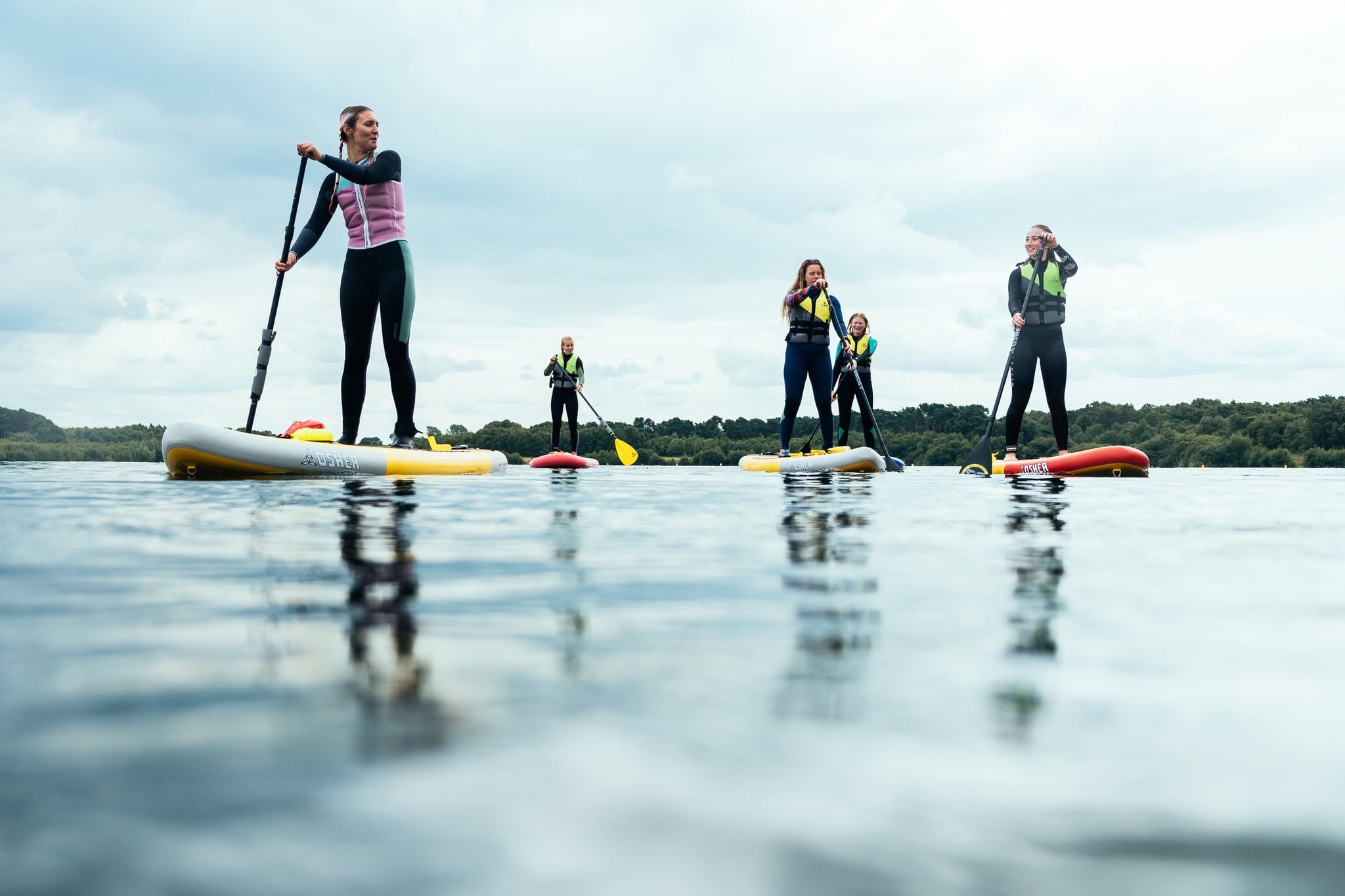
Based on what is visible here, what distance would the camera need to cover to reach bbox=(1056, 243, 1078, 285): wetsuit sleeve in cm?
1037

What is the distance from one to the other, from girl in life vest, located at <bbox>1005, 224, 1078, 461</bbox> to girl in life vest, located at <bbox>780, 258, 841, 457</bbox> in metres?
2.21

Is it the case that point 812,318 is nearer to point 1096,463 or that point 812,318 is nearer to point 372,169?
point 1096,463

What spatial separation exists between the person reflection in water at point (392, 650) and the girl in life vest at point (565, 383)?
1364 centimetres

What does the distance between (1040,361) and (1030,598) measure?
903 cm

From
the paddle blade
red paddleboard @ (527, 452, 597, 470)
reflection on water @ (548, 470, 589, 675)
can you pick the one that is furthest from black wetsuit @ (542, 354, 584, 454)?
reflection on water @ (548, 470, 589, 675)

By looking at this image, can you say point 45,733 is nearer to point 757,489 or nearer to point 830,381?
point 757,489

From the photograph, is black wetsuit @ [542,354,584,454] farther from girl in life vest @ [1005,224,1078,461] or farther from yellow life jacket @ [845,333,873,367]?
girl in life vest @ [1005,224,1078,461]

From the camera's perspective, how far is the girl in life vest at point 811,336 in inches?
470

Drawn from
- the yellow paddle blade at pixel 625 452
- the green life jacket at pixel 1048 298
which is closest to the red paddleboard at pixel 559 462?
the yellow paddle blade at pixel 625 452

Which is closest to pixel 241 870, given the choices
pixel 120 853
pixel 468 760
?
pixel 120 853

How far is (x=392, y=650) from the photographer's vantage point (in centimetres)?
151

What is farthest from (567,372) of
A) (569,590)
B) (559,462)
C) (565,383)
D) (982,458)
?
(569,590)

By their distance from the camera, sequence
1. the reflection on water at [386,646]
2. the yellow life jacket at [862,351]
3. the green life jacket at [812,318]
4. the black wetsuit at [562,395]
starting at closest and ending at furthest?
1. the reflection on water at [386,646]
2. the green life jacket at [812,318]
3. the yellow life jacket at [862,351]
4. the black wetsuit at [562,395]

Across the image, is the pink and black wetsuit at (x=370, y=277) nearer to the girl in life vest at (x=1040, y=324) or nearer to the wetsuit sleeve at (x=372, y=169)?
the wetsuit sleeve at (x=372, y=169)
